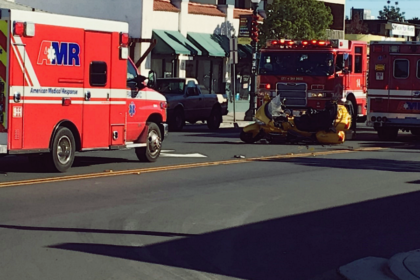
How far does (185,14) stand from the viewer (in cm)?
3906

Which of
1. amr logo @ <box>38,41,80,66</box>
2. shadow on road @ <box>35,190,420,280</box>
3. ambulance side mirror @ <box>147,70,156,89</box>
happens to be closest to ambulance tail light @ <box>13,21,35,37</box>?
amr logo @ <box>38,41,80,66</box>

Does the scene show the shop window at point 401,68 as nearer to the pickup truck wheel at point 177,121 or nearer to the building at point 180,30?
the pickup truck wheel at point 177,121

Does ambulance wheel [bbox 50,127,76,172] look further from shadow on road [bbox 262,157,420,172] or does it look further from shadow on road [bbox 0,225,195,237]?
shadow on road [bbox 262,157,420,172]

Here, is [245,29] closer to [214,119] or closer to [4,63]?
[214,119]

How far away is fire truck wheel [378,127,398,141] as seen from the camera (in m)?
→ 26.7

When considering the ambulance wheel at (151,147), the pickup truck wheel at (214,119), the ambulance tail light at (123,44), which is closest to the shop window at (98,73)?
the ambulance tail light at (123,44)

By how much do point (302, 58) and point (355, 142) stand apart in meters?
3.15

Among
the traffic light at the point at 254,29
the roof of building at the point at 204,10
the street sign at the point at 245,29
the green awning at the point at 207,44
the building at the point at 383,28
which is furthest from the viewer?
the building at the point at 383,28

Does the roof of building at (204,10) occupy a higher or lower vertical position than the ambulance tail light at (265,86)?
higher

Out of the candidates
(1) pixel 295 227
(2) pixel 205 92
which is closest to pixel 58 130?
(1) pixel 295 227

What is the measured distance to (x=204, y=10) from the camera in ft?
134

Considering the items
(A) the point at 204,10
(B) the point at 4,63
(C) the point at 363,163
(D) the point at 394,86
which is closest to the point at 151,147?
(B) the point at 4,63

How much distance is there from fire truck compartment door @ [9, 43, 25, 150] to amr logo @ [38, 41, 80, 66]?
413mm

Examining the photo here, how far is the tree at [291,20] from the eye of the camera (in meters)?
42.1
